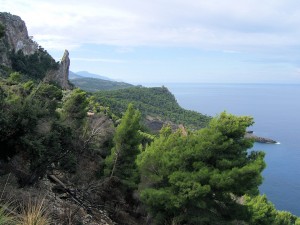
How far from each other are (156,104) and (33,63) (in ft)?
128

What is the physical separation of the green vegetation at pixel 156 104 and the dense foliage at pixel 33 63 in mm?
10918

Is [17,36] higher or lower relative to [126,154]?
higher

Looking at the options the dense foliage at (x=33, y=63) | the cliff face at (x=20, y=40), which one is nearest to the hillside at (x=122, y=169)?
the dense foliage at (x=33, y=63)

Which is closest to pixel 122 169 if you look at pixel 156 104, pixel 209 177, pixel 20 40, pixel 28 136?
pixel 209 177

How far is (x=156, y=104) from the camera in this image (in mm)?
96875

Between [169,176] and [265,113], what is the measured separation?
A: 444ft

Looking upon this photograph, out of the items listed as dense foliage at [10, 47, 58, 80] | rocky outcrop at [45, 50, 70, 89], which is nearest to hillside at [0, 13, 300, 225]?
Result: dense foliage at [10, 47, 58, 80]

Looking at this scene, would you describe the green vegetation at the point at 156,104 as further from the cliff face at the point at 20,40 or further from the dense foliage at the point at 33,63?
the dense foliage at the point at 33,63

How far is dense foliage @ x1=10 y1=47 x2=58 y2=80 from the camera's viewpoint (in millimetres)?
61344

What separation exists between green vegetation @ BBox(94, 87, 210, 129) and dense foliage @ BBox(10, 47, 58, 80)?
1092 centimetres

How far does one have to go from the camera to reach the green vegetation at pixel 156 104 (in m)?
79.9

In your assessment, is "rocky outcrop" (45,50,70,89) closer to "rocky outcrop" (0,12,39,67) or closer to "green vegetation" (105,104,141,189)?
"rocky outcrop" (0,12,39,67)

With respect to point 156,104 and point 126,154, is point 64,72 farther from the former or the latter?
point 126,154

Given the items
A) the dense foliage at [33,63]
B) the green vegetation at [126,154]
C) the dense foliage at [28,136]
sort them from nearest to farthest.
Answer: the dense foliage at [28,136] → the green vegetation at [126,154] → the dense foliage at [33,63]
